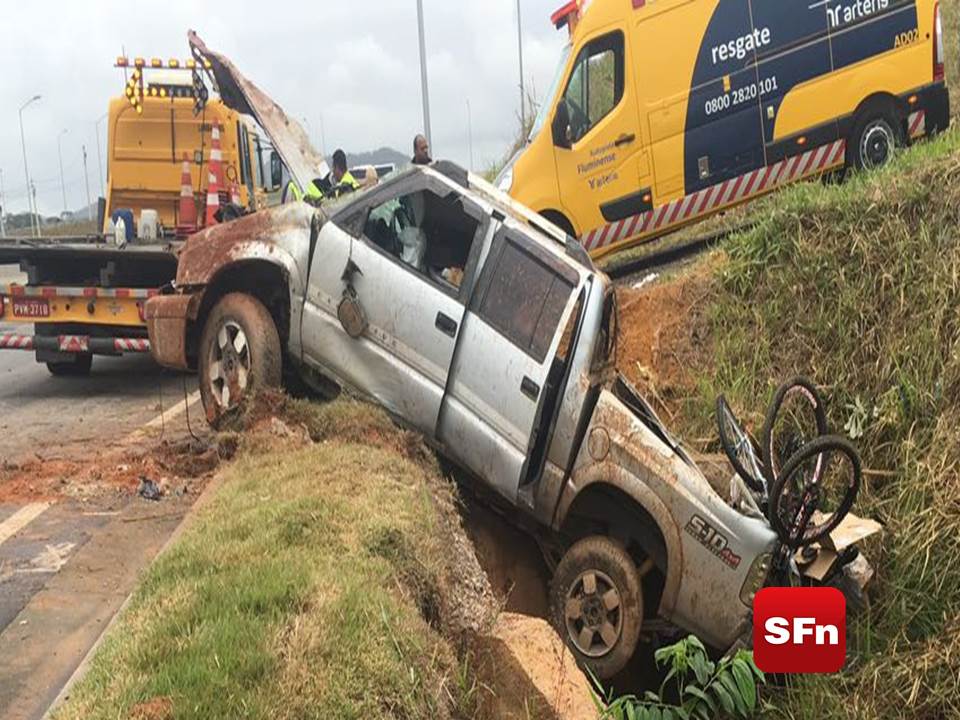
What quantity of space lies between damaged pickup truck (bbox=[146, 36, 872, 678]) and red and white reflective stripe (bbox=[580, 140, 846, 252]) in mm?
3673

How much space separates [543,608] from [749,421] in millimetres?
2094

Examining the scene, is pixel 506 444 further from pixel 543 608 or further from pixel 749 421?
pixel 749 421

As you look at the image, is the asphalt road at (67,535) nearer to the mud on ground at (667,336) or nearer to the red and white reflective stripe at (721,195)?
the mud on ground at (667,336)

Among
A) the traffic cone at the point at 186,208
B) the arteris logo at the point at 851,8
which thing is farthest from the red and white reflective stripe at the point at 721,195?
the traffic cone at the point at 186,208

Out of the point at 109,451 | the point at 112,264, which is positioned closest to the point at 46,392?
the point at 112,264

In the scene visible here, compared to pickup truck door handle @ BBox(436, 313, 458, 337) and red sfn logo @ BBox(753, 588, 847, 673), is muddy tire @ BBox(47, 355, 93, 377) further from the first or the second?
red sfn logo @ BBox(753, 588, 847, 673)

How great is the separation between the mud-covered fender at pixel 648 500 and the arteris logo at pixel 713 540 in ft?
0.35

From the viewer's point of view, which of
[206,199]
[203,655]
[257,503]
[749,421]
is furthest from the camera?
[206,199]

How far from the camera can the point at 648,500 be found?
5.11m

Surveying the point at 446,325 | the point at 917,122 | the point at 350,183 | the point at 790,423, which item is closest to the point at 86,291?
the point at 350,183

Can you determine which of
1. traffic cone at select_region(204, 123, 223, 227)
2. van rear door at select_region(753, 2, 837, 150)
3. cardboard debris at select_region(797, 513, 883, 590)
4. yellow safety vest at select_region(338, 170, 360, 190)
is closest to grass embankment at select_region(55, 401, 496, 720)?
cardboard debris at select_region(797, 513, 883, 590)

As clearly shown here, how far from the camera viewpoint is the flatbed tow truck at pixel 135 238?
9023 millimetres

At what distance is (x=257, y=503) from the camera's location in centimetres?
446

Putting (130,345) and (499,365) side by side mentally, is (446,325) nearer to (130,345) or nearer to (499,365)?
(499,365)
